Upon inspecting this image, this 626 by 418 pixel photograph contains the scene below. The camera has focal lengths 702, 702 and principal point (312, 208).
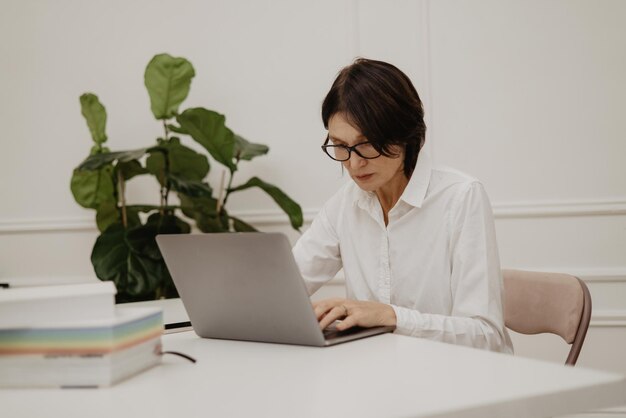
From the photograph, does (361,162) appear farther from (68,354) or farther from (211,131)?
(211,131)

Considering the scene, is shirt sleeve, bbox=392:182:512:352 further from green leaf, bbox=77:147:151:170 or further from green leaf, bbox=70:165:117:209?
green leaf, bbox=70:165:117:209

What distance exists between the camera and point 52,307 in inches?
43.1

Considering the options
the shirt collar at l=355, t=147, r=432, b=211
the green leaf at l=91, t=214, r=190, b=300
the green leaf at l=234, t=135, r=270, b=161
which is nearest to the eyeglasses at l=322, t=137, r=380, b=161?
the shirt collar at l=355, t=147, r=432, b=211

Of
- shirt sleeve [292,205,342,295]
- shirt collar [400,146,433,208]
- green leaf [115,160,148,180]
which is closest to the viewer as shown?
shirt collar [400,146,433,208]

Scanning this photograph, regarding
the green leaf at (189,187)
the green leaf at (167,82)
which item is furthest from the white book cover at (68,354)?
the green leaf at (167,82)

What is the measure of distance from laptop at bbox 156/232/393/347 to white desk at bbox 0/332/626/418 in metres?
0.09

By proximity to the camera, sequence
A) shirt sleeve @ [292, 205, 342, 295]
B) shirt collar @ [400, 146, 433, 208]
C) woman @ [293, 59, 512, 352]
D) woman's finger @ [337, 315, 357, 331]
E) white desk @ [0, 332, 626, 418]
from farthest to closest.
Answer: shirt sleeve @ [292, 205, 342, 295]
shirt collar @ [400, 146, 433, 208]
woman @ [293, 59, 512, 352]
woman's finger @ [337, 315, 357, 331]
white desk @ [0, 332, 626, 418]

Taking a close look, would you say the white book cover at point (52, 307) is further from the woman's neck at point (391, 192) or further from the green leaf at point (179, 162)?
the green leaf at point (179, 162)

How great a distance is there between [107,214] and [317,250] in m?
1.39

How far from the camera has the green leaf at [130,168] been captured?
296cm

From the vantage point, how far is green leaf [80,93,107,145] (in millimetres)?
2920

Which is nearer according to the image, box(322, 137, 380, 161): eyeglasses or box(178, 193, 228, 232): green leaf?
box(322, 137, 380, 161): eyeglasses

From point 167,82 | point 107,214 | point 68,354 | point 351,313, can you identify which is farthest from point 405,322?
point 107,214

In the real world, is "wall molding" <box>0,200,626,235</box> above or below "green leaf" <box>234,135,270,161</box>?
below
